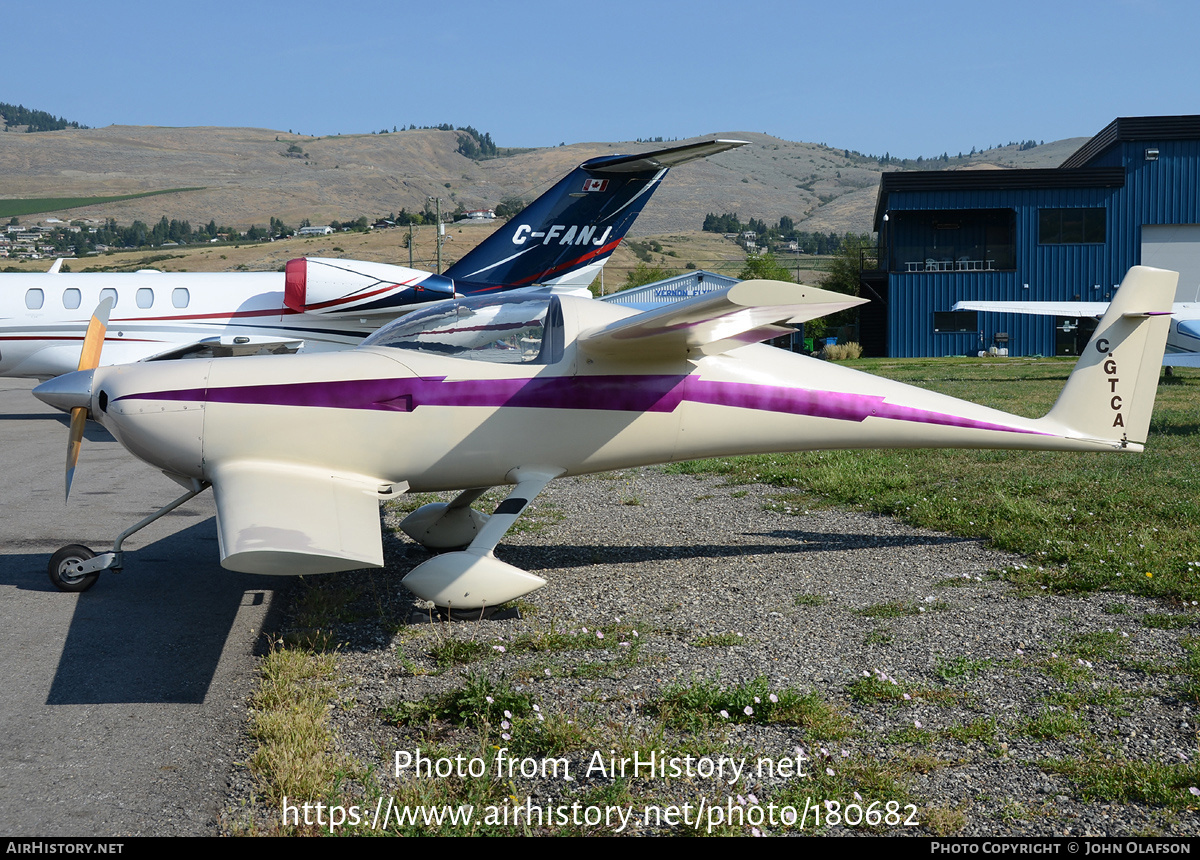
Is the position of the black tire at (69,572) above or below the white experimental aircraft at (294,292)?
below

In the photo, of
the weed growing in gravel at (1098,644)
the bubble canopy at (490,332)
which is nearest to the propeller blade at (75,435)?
the bubble canopy at (490,332)

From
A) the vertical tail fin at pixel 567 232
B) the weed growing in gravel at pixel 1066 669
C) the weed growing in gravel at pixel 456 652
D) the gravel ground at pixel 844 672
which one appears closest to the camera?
the gravel ground at pixel 844 672

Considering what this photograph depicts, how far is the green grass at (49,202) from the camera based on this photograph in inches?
5699

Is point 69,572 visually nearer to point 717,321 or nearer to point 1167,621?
point 717,321

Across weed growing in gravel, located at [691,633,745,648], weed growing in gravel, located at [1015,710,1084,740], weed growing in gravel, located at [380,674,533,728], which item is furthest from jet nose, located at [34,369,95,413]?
weed growing in gravel, located at [1015,710,1084,740]

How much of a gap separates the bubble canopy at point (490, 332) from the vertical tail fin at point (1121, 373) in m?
3.99

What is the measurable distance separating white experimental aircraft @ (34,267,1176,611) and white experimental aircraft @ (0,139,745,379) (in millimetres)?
10430

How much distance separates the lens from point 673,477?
10.8 meters

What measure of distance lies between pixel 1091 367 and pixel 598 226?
36.4 feet

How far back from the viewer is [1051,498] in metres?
8.23

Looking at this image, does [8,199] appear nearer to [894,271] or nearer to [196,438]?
[894,271]

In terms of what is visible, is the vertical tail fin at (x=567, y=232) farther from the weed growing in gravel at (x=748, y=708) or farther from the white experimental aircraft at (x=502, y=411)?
the weed growing in gravel at (x=748, y=708)

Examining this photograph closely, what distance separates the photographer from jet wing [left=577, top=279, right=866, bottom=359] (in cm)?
461

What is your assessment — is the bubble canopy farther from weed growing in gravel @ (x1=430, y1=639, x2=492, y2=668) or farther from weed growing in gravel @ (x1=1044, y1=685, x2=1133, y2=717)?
weed growing in gravel @ (x1=1044, y1=685, x2=1133, y2=717)
